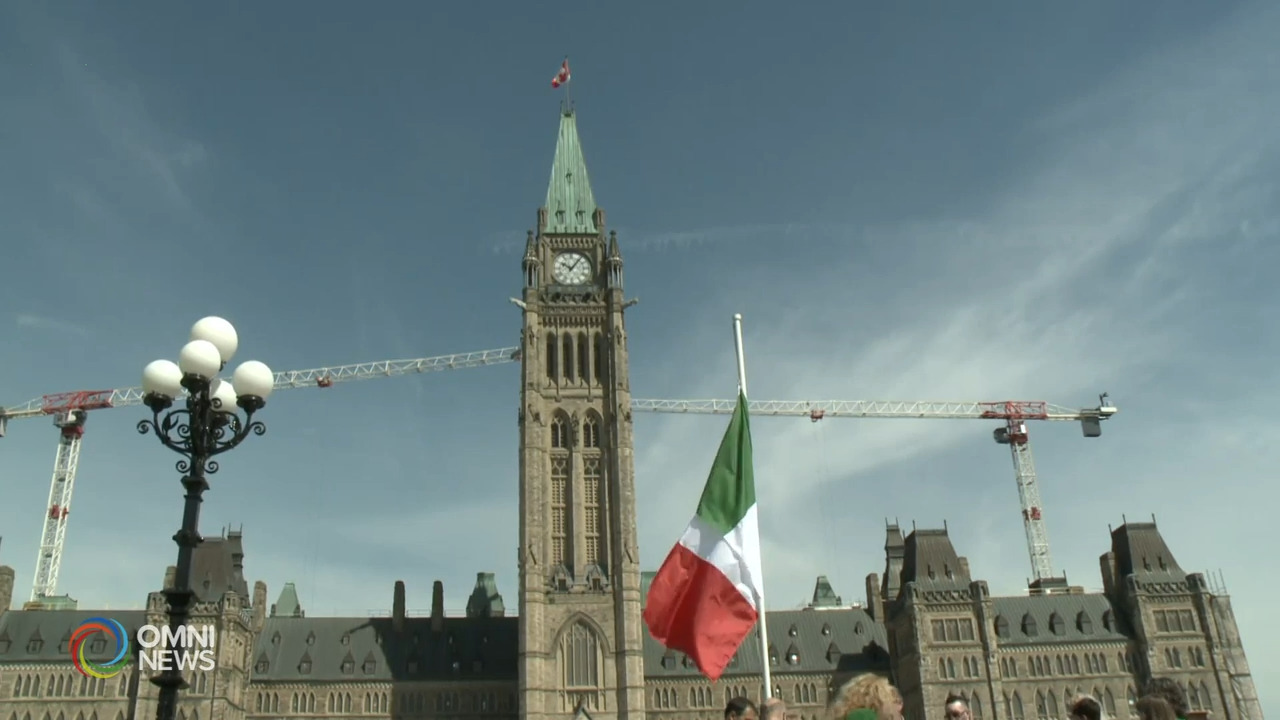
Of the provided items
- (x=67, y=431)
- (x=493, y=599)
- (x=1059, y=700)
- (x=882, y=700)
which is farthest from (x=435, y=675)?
(x=882, y=700)

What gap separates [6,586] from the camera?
305 feet

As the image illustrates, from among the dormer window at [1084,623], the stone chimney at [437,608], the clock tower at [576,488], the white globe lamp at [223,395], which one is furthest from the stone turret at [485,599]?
the white globe lamp at [223,395]

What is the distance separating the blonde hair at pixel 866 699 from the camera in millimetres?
9383

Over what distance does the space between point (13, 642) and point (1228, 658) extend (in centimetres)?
9440

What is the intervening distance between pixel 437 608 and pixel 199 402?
3135 inches

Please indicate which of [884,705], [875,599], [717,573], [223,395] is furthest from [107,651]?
[884,705]

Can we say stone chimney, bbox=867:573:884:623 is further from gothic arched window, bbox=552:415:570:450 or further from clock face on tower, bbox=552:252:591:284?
clock face on tower, bbox=552:252:591:284

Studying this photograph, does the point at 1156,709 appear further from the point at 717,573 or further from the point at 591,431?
the point at 591,431

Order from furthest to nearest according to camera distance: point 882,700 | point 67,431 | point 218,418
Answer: point 67,431 < point 218,418 < point 882,700

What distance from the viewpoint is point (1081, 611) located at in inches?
3548

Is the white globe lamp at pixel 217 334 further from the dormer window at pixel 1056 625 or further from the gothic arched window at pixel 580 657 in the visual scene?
the dormer window at pixel 1056 625

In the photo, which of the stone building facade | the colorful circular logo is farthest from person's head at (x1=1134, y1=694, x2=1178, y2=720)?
the colorful circular logo

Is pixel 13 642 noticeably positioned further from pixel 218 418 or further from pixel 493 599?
pixel 218 418

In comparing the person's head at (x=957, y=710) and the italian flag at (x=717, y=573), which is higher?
the italian flag at (x=717, y=573)
